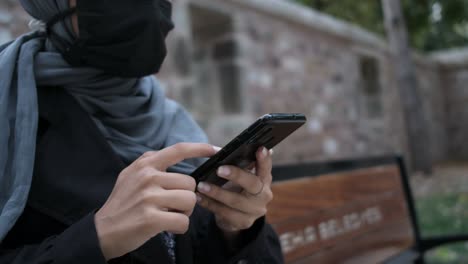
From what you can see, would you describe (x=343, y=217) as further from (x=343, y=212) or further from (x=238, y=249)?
(x=238, y=249)

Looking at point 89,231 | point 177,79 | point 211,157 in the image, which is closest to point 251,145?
point 211,157

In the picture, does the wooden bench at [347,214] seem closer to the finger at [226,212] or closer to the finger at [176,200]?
the finger at [226,212]

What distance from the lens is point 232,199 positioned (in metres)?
0.96

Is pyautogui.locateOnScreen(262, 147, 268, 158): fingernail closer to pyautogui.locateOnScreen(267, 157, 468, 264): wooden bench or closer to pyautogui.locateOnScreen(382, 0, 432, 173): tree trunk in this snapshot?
pyautogui.locateOnScreen(267, 157, 468, 264): wooden bench

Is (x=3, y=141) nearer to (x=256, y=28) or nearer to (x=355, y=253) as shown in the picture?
(x=355, y=253)

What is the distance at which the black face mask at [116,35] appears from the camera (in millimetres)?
1098

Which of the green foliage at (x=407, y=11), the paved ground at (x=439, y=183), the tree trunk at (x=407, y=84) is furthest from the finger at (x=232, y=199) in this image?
the green foliage at (x=407, y=11)

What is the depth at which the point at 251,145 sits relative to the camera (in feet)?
2.95

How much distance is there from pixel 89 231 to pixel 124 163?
1.16 ft

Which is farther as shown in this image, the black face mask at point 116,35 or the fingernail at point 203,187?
the black face mask at point 116,35

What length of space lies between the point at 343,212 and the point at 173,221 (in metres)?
1.42

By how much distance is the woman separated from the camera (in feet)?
2.64

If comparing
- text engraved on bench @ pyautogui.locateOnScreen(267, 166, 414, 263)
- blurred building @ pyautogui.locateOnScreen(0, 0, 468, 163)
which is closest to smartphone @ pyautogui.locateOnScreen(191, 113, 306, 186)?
text engraved on bench @ pyautogui.locateOnScreen(267, 166, 414, 263)

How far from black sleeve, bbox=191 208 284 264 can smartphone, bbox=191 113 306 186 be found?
7.7 inches
